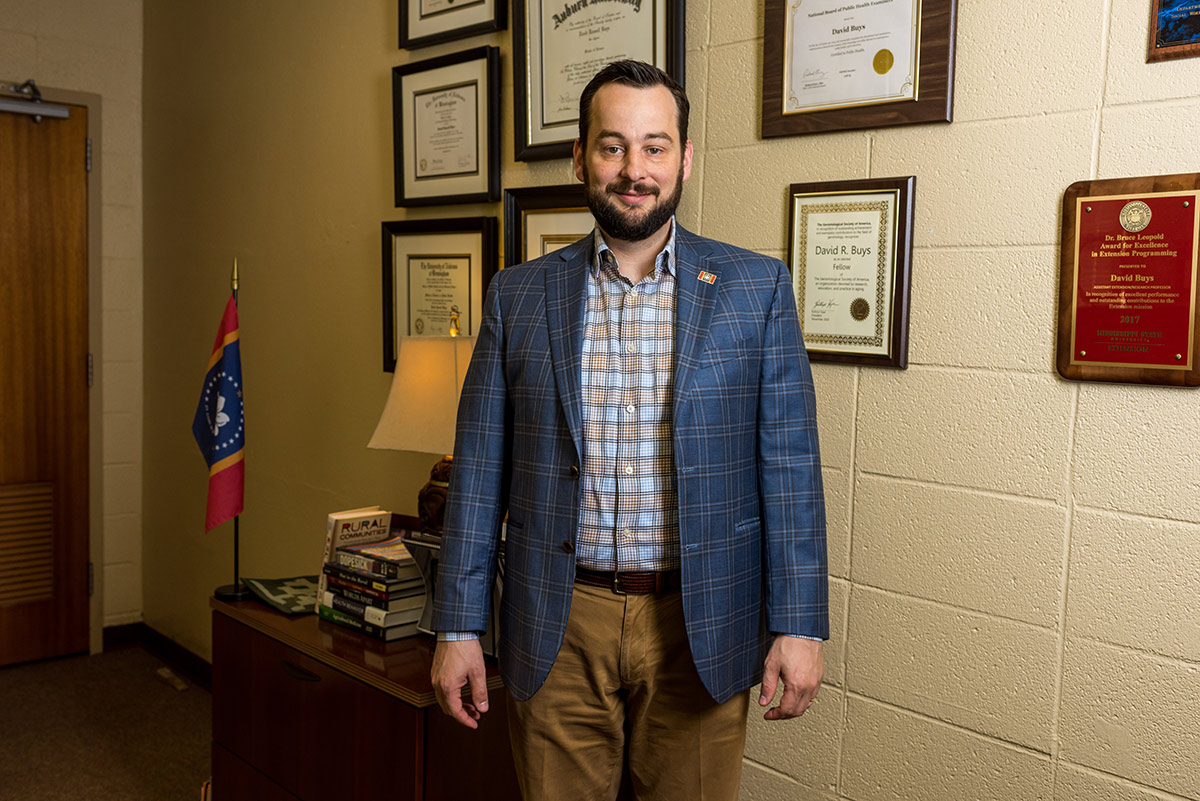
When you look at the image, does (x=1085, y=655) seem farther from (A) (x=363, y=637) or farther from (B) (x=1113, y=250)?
(A) (x=363, y=637)

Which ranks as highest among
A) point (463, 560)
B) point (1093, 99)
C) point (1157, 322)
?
point (1093, 99)

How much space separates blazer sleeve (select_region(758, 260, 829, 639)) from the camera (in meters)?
1.43

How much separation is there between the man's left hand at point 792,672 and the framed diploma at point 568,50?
1.15 m

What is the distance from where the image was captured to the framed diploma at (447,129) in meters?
2.43

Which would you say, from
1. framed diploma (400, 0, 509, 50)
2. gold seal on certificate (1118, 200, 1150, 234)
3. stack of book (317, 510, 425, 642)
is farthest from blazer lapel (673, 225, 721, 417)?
framed diploma (400, 0, 509, 50)

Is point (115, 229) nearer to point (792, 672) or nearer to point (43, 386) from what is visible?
point (43, 386)

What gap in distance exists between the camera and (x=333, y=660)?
1972 mm

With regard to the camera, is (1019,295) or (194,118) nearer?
(1019,295)

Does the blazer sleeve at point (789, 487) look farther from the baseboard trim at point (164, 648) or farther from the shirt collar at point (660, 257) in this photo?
the baseboard trim at point (164, 648)

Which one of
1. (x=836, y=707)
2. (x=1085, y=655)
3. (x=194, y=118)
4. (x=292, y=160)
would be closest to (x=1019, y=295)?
(x=1085, y=655)

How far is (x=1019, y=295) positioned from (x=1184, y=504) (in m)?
0.39

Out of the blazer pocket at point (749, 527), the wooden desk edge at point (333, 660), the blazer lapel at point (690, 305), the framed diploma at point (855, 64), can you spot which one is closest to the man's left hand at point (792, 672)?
the blazer pocket at point (749, 527)

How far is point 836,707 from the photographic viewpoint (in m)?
1.84

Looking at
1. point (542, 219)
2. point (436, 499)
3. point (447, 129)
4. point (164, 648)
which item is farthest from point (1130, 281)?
point (164, 648)
